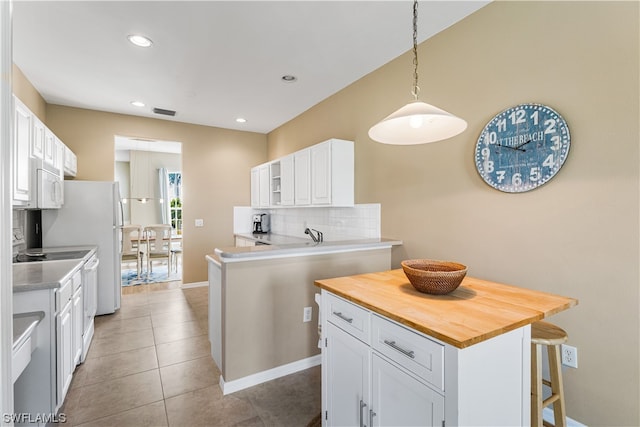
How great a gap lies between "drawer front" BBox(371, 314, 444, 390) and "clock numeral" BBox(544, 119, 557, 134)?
59.7 inches

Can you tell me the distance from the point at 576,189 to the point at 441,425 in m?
1.48

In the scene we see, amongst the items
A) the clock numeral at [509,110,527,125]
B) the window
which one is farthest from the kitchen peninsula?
the window

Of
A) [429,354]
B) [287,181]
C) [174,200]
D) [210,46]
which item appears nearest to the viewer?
[429,354]

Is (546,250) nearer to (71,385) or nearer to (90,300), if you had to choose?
(71,385)

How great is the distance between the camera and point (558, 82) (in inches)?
68.8

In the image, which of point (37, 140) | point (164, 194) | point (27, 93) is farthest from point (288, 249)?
point (164, 194)

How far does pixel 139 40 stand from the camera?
2480mm

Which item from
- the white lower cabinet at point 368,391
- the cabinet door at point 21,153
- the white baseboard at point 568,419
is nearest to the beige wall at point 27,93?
the cabinet door at point 21,153

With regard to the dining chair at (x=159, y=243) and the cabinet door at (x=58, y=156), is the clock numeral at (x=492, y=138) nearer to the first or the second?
the cabinet door at (x=58, y=156)

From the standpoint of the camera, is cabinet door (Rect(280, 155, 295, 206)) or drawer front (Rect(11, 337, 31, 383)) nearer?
drawer front (Rect(11, 337, 31, 383))

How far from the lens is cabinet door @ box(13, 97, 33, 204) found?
2.14 m

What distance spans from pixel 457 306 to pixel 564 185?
1.09m

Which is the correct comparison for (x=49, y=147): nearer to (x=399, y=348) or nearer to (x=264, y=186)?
(x=264, y=186)

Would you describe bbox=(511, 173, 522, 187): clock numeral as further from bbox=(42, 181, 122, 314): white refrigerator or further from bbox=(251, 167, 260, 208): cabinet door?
bbox=(42, 181, 122, 314): white refrigerator
